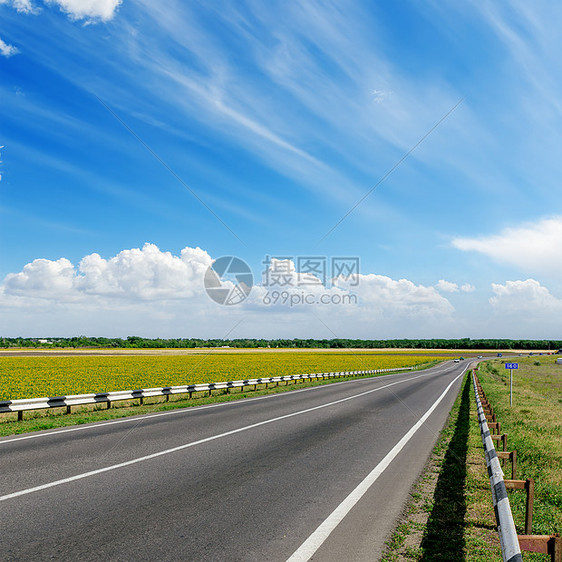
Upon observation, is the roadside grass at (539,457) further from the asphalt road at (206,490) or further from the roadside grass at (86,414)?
the roadside grass at (86,414)

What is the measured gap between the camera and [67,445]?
1023 centimetres

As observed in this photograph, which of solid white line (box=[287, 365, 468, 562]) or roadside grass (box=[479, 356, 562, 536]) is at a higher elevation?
solid white line (box=[287, 365, 468, 562])

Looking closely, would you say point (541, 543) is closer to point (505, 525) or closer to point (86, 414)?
point (505, 525)

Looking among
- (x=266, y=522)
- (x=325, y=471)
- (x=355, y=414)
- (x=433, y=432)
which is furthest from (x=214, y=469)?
A: (x=355, y=414)

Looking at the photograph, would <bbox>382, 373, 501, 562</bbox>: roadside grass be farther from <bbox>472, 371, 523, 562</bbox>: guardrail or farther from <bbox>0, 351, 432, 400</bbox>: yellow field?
<bbox>0, 351, 432, 400</bbox>: yellow field

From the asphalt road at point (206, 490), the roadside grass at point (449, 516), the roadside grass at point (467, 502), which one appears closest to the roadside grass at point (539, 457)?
the roadside grass at point (467, 502)

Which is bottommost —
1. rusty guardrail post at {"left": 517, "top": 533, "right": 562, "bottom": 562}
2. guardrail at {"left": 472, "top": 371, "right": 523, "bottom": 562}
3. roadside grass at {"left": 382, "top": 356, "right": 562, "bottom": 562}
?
roadside grass at {"left": 382, "top": 356, "right": 562, "bottom": 562}

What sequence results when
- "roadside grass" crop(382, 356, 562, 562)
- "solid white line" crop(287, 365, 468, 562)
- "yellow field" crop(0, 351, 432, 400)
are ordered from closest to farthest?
"solid white line" crop(287, 365, 468, 562) → "roadside grass" crop(382, 356, 562, 562) → "yellow field" crop(0, 351, 432, 400)

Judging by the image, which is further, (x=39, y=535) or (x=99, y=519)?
(x=99, y=519)

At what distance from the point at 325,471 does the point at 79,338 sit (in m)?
190

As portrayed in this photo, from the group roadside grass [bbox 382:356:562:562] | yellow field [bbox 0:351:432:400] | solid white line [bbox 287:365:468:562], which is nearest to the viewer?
solid white line [bbox 287:365:468:562]

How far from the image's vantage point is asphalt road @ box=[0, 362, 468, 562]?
16.8ft

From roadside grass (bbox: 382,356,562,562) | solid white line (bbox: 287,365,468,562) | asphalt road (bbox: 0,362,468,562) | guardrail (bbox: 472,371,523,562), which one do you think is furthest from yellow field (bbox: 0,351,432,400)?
guardrail (bbox: 472,371,523,562)

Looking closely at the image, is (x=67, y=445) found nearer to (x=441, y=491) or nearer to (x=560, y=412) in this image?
(x=441, y=491)
